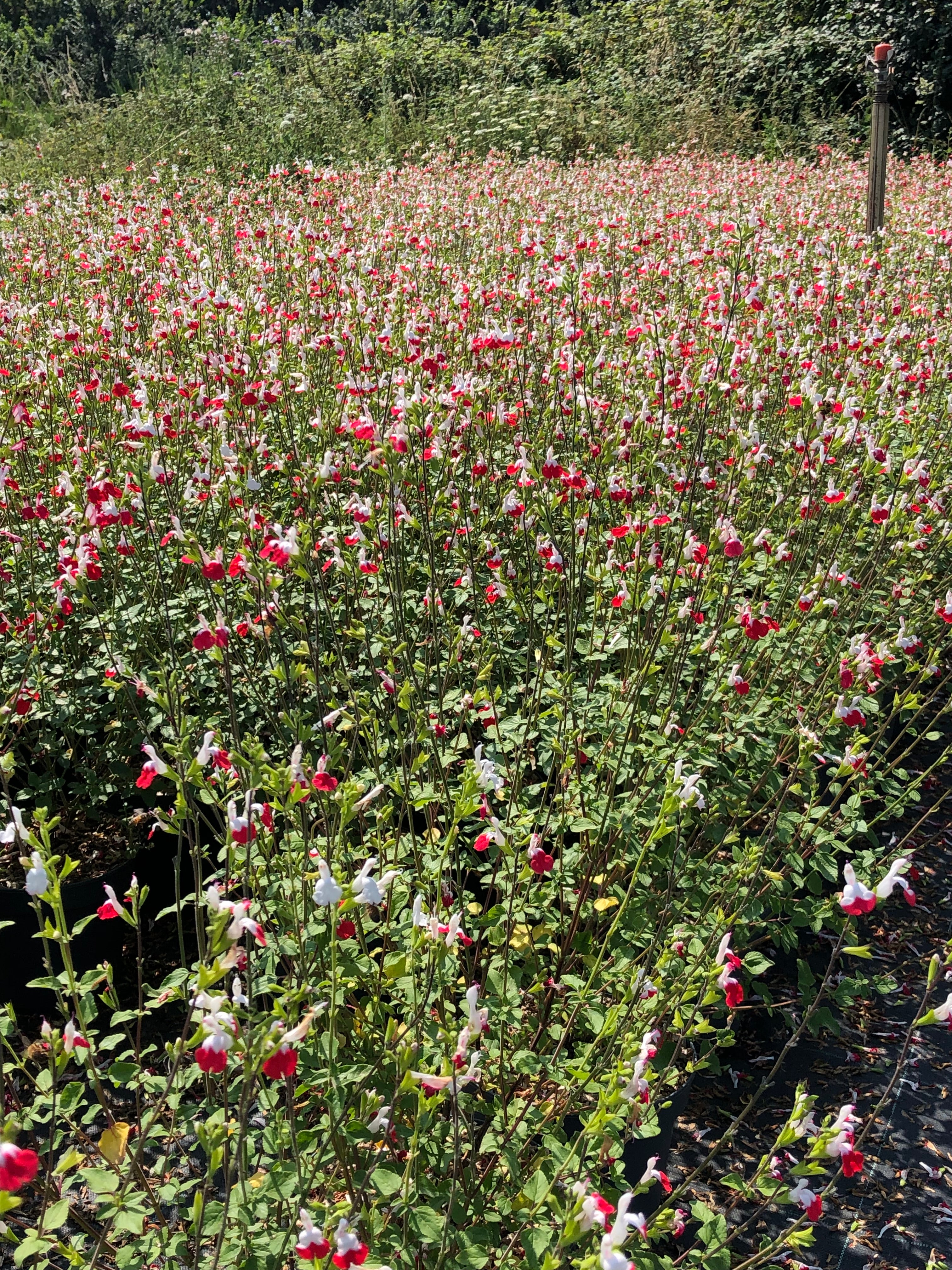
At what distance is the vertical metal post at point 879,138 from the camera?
672 centimetres

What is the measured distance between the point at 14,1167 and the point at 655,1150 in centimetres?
145

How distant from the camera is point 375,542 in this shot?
301 cm

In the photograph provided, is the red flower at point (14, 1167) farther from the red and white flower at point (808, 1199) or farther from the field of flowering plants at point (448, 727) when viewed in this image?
the red and white flower at point (808, 1199)

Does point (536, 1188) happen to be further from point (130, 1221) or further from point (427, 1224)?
point (130, 1221)

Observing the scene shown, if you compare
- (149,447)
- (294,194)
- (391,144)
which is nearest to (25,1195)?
(149,447)

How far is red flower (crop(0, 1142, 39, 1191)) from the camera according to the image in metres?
0.97

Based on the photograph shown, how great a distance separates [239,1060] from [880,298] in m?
5.46

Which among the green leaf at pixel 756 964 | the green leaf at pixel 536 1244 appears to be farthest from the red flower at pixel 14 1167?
the green leaf at pixel 756 964

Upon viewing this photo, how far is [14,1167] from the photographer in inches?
38.5

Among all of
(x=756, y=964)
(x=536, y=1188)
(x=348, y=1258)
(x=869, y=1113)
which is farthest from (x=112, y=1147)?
(x=869, y=1113)

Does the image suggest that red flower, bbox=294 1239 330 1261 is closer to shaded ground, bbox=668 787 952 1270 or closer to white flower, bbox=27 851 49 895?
white flower, bbox=27 851 49 895

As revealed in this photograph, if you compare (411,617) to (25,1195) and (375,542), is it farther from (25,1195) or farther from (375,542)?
(25,1195)

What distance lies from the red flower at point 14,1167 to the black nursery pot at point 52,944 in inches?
63.5

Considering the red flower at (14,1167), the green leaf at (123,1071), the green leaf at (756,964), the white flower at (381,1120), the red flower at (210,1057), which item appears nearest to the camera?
the red flower at (14,1167)
